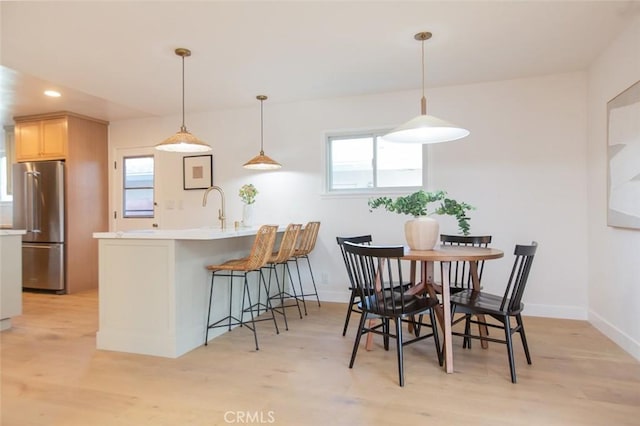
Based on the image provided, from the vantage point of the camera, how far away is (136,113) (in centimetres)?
504

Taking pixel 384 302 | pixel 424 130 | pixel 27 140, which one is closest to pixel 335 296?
pixel 384 302

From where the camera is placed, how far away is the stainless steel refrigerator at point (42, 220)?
4.84 metres

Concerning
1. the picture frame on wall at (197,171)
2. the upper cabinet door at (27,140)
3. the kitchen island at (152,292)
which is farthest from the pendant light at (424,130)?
the upper cabinet door at (27,140)

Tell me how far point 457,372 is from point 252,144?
11.5 feet

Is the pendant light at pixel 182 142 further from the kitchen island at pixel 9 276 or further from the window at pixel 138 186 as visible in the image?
the window at pixel 138 186

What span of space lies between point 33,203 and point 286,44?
167 inches

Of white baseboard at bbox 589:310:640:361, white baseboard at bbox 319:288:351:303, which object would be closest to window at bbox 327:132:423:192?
white baseboard at bbox 319:288:351:303

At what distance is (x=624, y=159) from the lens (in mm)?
2736

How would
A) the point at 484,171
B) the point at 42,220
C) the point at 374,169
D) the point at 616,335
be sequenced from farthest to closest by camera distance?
1. the point at 42,220
2. the point at 374,169
3. the point at 484,171
4. the point at 616,335

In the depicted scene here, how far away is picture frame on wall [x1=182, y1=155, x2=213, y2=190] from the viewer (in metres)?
4.91

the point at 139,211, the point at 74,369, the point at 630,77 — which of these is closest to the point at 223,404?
the point at 74,369

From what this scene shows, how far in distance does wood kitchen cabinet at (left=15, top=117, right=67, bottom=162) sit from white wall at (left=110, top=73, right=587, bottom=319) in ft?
7.62

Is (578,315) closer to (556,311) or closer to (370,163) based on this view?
(556,311)

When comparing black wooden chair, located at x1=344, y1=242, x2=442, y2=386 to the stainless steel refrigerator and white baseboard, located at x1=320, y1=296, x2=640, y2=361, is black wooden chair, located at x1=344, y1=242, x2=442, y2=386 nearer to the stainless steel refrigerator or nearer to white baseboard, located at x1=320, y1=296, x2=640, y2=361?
white baseboard, located at x1=320, y1=296, x2=640, y2=361
